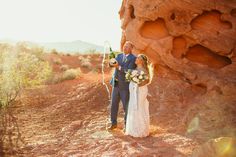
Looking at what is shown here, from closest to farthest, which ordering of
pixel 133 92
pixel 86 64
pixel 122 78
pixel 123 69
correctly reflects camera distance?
pixel 133 92 < pixel 123 69 < pixel 122 78 < pixel 86 64

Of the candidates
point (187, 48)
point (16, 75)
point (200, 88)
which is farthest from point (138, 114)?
point (16, 75)

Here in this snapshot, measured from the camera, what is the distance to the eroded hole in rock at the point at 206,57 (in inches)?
511

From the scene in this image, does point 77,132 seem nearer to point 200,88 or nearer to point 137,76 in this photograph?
point 137,76

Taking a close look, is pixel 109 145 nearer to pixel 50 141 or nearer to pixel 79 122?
pixel 50 141

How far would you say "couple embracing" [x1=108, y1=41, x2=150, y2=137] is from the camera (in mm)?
9438

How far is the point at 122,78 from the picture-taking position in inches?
394

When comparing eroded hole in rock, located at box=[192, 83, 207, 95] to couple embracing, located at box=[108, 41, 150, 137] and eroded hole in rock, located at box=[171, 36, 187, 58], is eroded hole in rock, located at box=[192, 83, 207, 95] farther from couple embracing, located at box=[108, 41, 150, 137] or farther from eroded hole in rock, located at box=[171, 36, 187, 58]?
couple embracing, located at box=[108, 41, 150, 137]

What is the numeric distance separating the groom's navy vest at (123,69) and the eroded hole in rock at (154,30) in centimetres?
393

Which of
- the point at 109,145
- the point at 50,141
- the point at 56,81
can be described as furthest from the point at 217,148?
the point at 56,81

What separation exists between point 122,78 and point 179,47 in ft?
13.0

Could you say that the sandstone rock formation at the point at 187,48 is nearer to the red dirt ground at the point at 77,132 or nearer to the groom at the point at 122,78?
the red dirt ground at the point at 77,132

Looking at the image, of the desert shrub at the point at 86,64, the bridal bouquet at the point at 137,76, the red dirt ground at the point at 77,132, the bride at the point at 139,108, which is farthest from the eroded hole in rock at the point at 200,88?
the desert shrub at the point at 86,64

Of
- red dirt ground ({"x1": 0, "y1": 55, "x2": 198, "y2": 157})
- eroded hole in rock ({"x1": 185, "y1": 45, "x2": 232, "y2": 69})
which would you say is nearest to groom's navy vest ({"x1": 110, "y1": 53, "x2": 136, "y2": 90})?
red dirt ground ({"x1": 0, "y1": 55, "x2": 198, "y2": 157})

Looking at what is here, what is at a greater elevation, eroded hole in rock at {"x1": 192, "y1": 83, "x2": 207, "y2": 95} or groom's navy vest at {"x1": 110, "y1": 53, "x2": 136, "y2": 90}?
groom's navy vest at {"x1": 110, "y1": 53, "x2": 136, "y2": 90}
